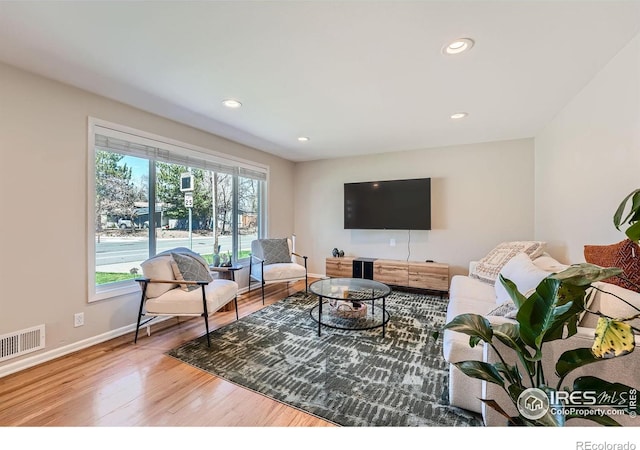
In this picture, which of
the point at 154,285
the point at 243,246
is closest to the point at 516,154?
the point at 243,246

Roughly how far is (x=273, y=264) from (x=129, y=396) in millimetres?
2526

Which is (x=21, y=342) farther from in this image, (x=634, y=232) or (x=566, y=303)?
(x=634, y=232)

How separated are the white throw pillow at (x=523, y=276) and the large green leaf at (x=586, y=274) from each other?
877 millimetres

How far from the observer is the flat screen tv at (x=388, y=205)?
440 cm

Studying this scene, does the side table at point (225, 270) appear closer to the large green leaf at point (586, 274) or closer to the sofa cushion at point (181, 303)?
the sofa cushion at point (181, 303)

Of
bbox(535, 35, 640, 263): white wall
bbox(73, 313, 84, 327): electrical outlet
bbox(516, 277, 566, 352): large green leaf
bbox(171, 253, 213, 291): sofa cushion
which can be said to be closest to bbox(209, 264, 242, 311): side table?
bbox(171, 253, 213, 291): sofa cushion

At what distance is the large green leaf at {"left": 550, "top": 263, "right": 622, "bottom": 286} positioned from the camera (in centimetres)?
88

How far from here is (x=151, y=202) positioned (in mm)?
3162

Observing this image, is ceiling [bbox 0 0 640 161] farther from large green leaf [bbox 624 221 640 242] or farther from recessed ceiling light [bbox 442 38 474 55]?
large green leaf [bbox 624 221 640 242]

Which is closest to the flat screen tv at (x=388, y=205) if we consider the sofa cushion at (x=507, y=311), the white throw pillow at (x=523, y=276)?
the white throw pillow at (x=523, y=276)

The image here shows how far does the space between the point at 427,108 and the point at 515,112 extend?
102cm

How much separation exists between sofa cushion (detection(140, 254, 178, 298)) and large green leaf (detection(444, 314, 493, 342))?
2.62 m

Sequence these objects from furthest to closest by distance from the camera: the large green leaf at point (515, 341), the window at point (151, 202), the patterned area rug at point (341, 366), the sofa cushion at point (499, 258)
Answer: the sofa cushion at point (499, 258) → the window at point (151, 202) → the patterned area rug at point (341, 366) → the large green leaf at point (515, 341)

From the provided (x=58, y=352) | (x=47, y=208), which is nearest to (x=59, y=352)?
(x=58, y=352)
